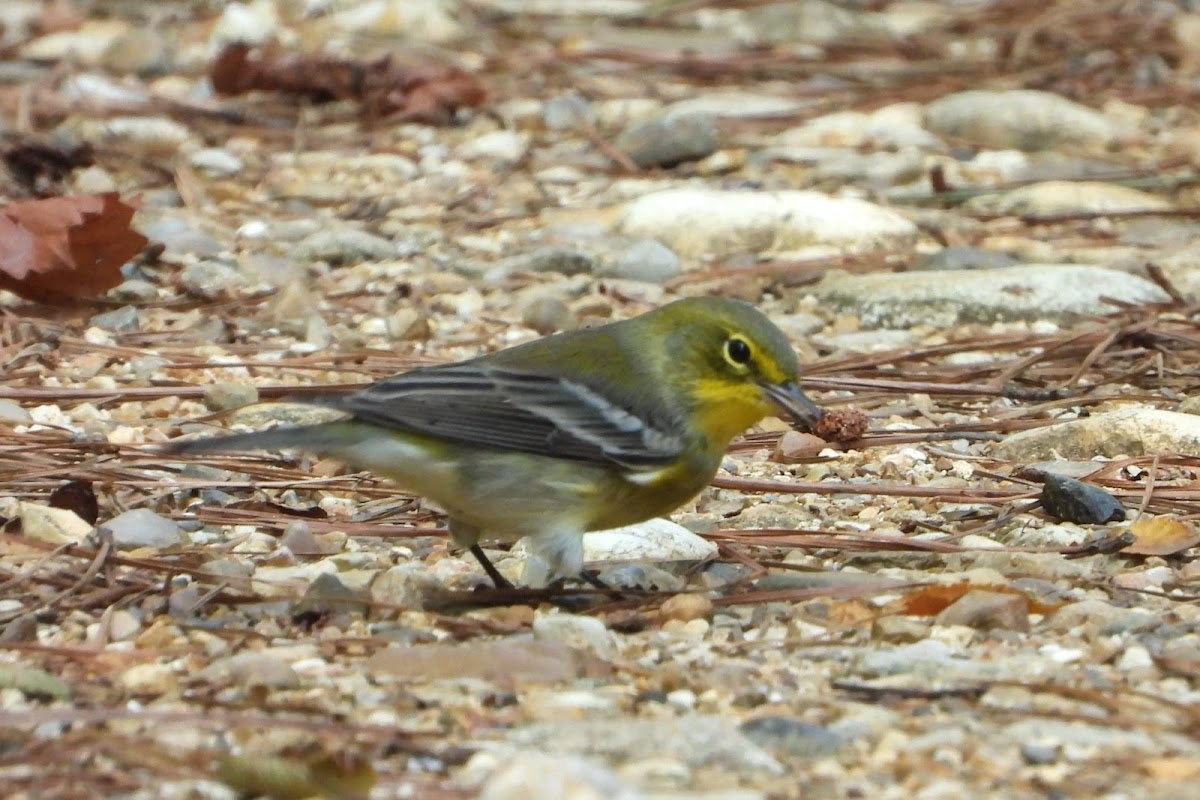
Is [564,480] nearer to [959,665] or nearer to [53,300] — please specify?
[959,665]

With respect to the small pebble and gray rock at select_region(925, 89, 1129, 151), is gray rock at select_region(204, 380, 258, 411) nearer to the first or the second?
the small pebble

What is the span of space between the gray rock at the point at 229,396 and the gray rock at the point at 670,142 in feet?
10.9

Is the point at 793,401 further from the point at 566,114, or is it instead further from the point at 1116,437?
the point at 566,114

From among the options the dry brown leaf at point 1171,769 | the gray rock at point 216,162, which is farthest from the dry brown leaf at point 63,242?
the dry brown leaf at point 1171,769

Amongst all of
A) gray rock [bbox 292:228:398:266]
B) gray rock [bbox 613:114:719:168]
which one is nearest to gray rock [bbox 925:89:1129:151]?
gray rock [bbox 613:114:719:168]

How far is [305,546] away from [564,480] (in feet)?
2.01

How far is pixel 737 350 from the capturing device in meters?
4.20

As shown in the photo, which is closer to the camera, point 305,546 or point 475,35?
point 305,546

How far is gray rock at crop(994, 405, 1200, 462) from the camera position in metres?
4.91

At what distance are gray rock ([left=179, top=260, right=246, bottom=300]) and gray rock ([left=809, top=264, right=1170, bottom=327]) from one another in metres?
1.95

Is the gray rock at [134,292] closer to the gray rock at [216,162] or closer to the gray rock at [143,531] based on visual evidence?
the gray rock at [216,162]

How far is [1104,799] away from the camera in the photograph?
2750 millimetres

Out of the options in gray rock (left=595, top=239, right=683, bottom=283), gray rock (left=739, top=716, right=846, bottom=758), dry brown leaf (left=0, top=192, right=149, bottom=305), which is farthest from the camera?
gray rock (left=595, top=239, right=683, bottom=283)

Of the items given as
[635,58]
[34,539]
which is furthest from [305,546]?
[635,58]
